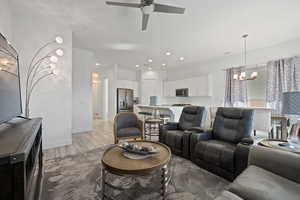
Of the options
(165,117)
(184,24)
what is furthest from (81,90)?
(184,24)

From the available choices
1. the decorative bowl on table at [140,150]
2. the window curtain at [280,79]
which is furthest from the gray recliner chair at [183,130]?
the window curtain at [280,79]

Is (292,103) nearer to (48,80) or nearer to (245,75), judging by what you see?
(245,75)

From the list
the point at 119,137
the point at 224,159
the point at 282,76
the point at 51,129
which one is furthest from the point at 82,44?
the point at 282,76

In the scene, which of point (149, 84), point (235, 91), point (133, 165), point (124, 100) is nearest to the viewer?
point (133, 165)

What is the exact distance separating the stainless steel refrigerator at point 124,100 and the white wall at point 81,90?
2.24 metres

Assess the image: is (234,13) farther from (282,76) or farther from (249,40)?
(282,76)

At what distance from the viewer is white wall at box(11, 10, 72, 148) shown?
9.68ft

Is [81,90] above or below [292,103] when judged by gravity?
above

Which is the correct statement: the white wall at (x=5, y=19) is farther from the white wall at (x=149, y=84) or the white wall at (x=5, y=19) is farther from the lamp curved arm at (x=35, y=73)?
the white wall at (x=149, y=84)

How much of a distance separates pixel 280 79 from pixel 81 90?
6.83 m

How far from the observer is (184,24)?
334 cm

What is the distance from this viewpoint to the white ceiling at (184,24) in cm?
265

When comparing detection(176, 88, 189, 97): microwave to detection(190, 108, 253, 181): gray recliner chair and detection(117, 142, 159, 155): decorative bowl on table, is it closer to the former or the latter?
detection(190, 108, 253, 181): gray recliner chair

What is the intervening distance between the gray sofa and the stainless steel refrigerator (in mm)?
6356
